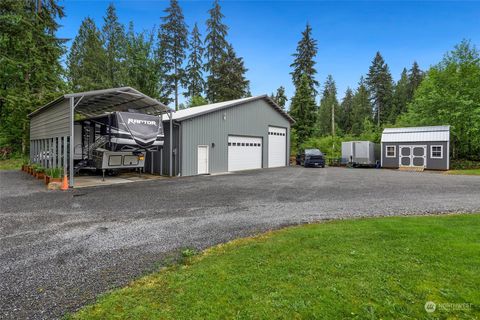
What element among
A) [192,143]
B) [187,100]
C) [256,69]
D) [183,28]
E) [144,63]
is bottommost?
[192,143]

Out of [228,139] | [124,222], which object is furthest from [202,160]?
[124,222]

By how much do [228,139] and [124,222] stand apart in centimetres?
1195

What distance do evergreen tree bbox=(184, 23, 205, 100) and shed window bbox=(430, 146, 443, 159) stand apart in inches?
1091

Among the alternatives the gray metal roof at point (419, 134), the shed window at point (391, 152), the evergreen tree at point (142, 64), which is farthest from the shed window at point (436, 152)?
the evergreen tree at point (142, 64)

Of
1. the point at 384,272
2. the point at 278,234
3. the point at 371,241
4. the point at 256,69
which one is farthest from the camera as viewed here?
the point at 256,69

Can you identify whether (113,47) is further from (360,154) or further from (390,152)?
(390,152)

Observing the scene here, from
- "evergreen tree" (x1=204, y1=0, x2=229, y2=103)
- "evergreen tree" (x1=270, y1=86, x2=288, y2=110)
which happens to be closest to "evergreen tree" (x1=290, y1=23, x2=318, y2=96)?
"evergreen tree" (x1=270, y1=86, x2=288, y2=110)

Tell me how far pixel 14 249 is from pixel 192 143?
11.0m

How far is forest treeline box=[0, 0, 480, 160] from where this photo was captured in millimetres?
21781

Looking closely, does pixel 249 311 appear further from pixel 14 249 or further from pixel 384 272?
pixel 14 249

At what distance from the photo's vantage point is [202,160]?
15617mm

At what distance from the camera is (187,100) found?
36.6m

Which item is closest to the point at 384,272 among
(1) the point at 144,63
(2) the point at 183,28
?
(1) the point at 144,63

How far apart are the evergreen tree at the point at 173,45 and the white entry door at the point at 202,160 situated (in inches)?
856
